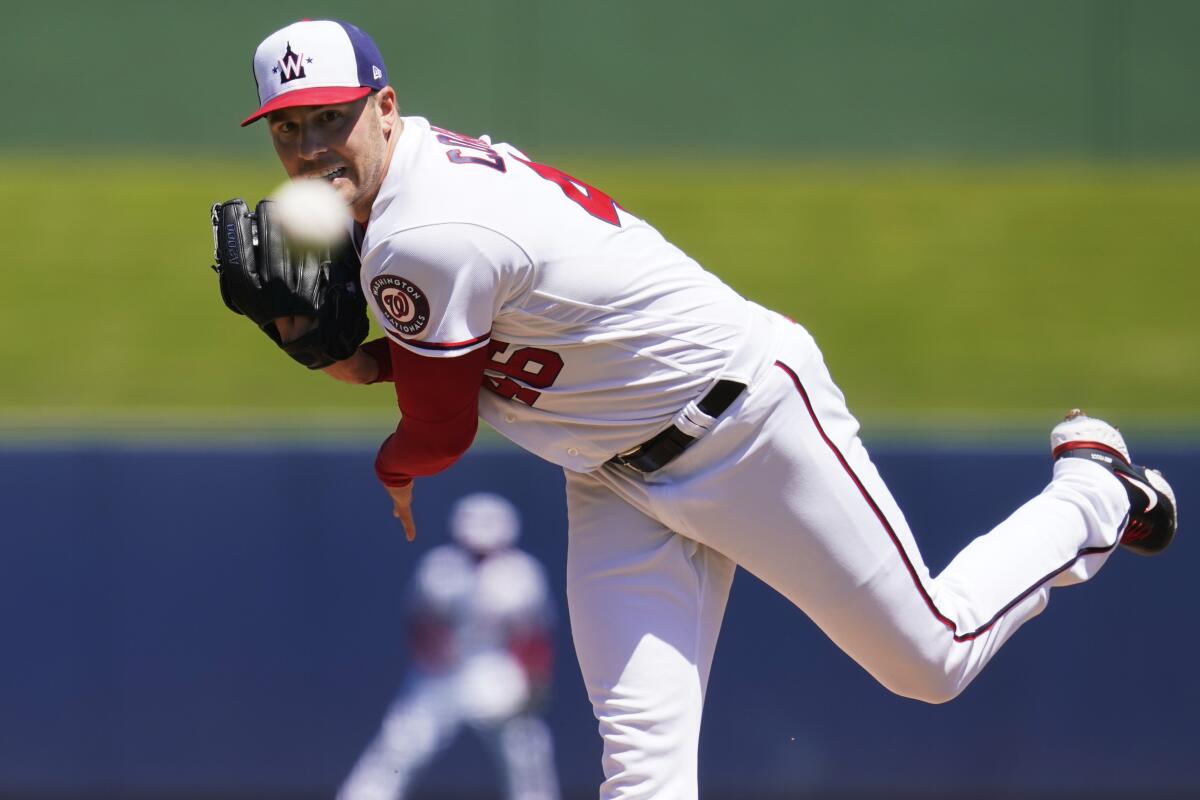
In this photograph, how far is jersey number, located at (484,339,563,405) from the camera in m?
2.52

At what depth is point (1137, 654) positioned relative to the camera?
548cm

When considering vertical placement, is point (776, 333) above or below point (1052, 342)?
above

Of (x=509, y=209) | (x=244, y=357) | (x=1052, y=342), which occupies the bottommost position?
(x=244, y=357)

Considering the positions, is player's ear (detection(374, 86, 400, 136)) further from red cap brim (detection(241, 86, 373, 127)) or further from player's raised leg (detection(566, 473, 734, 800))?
player's raised leg (detection(566, 473, 734, 800))

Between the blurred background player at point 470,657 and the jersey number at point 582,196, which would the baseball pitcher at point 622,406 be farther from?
the blurred background player at point 470,657

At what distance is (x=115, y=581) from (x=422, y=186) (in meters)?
3.59

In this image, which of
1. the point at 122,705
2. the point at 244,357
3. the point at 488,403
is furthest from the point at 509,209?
the point at 244,357

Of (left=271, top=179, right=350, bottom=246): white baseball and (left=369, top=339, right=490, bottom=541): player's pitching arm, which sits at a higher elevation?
(left=271, top=179, right=350, bottom=246): white baseball

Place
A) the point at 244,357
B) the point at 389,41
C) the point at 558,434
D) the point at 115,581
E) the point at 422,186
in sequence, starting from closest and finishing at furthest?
the point at 422,186, the point at 558,434, the point at 115,581, the point at 244,357, the point at 389,41

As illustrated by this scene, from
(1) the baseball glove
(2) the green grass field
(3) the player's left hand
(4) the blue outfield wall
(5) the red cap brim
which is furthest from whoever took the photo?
(2) the green grass field

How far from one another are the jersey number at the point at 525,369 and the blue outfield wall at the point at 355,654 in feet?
9.88

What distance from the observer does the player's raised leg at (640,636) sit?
103 inches

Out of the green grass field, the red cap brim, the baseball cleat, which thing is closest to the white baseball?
the red cap brim

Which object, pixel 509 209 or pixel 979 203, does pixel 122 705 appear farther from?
pixel 979 203
